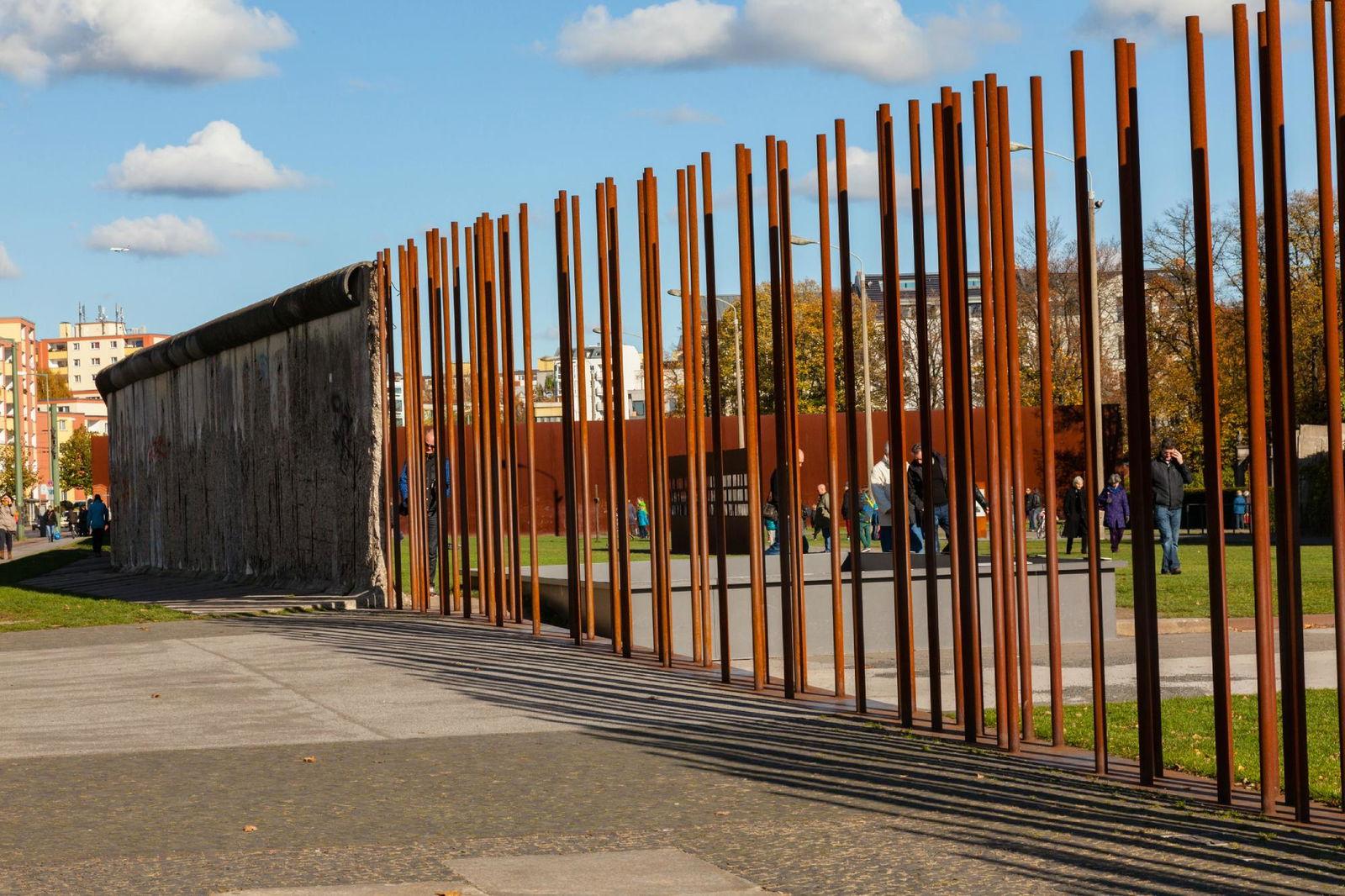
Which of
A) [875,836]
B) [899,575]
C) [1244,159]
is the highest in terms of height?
[1244,159]

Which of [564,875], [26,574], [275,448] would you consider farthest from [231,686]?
[26,574]

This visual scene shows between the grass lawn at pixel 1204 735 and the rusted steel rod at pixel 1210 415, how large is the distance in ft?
1.79

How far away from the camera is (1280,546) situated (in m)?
5.73

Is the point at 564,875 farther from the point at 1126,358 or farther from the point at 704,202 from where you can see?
the point at 704,202

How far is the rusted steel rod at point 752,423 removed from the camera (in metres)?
9.73

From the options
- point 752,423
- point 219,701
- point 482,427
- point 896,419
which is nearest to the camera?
point 896,419

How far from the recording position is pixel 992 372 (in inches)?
299

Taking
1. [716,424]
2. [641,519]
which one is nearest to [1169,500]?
[716,424]

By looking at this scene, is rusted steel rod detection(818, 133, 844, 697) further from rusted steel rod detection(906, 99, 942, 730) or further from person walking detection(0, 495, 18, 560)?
person walking detection(0, 495, 18, 560)

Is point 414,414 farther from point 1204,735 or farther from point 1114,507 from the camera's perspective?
point 1114,507

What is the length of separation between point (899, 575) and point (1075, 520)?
2065cm

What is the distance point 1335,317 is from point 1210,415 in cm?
59

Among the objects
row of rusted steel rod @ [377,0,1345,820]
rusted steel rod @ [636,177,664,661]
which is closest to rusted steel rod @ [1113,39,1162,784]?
row of rusted steel rod @ [377,0,1345,820]

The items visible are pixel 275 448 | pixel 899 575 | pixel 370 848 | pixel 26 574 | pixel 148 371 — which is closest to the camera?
pixel 370 848
